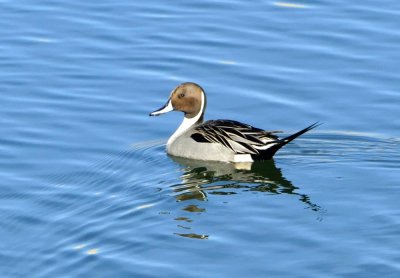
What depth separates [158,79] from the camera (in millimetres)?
16859

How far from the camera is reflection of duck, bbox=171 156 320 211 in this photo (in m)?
13.4

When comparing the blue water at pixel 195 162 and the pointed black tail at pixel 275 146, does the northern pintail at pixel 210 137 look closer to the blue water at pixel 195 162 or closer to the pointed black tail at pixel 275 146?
the pointed black tail at pixel 275 146

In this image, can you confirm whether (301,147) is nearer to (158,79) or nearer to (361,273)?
(158,79)

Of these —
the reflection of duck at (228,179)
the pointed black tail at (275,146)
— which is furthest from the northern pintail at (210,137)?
the reflection of duck at (228,179)

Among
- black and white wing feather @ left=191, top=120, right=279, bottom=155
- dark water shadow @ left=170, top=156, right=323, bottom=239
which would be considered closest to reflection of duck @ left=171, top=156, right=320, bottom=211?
dark water shadow @ left=170, top=156, right=323, bottom=239

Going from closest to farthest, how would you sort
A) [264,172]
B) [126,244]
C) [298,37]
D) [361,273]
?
[361,273] < [126,244] < [264,172] < [298,37]

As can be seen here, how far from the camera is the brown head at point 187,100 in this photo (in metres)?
15.4

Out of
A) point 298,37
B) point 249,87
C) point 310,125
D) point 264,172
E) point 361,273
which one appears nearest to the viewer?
point 361,273

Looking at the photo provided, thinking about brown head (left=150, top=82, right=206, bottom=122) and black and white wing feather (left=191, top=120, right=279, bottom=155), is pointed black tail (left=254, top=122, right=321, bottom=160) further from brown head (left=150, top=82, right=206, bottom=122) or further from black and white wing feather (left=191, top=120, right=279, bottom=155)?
brown head (left=150, top=82, right=206, bottom=122)

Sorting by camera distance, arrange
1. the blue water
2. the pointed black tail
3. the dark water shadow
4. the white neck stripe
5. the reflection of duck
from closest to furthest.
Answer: the blue water → the dark water shadow → the reflection of duck → the pointed black tail → the white neck stripe

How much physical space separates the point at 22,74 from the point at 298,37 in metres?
4.01

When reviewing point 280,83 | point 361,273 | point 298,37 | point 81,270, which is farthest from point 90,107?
point 361,273

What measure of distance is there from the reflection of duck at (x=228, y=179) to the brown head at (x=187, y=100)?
0.87m

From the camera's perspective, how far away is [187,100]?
1545 cm
